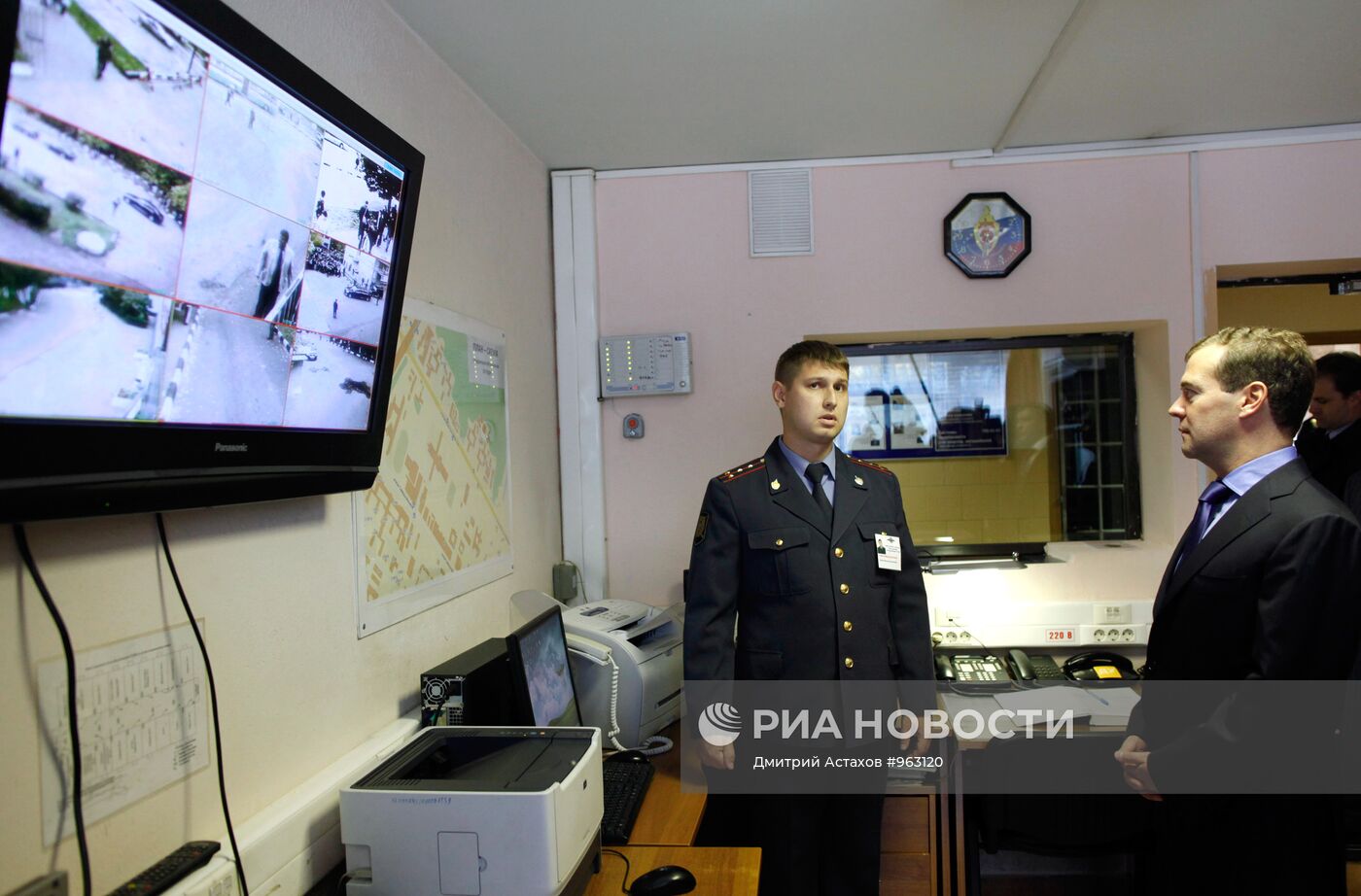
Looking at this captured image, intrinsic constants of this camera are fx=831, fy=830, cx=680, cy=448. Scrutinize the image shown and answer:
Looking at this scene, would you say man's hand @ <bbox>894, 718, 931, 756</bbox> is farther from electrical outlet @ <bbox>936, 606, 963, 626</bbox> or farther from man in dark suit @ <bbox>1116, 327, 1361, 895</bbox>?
electrical outlet @ <bbox>936, 606, 963, 626</bbox>

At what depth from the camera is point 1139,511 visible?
314cm

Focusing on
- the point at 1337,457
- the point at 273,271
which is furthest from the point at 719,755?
the point at 1337,457

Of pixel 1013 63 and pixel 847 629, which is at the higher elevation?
pixel 1013 63

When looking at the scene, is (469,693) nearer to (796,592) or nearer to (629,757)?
(629,757)

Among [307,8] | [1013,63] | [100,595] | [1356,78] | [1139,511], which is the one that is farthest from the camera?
[1139,511]

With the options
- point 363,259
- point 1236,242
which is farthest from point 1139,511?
point 363,259

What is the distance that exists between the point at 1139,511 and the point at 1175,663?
1560mm

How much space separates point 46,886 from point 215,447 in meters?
0.54

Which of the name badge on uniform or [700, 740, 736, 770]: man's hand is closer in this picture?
[700, 740, 736, 770]: man's hand

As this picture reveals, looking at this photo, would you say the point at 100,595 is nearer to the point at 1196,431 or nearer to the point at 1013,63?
the point at 1196,431

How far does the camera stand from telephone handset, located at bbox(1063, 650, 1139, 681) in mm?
2570

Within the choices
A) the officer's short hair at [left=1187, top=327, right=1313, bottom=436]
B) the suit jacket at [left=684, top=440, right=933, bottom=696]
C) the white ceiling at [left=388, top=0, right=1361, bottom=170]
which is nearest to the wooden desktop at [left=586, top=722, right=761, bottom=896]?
the suit jacket at [left=684, top=440, right=933, bottom=696]

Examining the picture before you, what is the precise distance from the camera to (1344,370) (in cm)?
298

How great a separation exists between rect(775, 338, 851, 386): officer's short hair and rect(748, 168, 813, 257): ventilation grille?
899 mm
